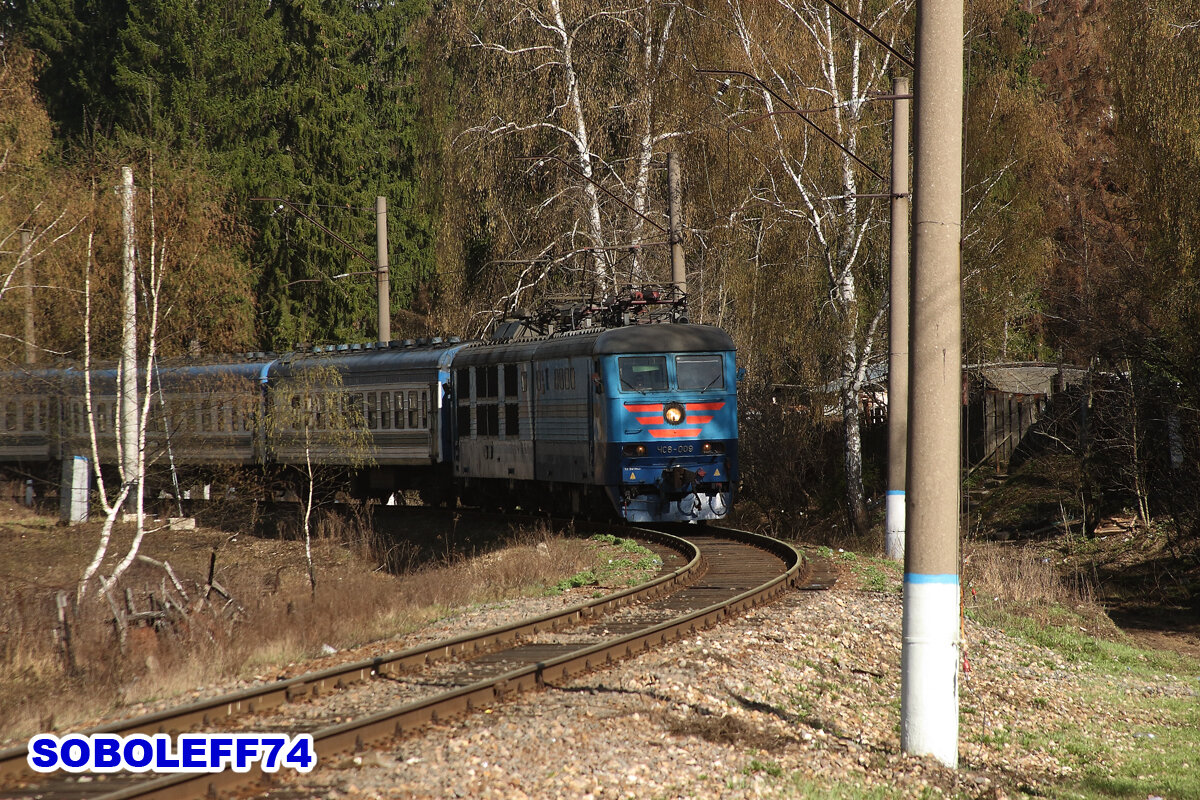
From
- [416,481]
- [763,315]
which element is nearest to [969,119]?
[763,315]

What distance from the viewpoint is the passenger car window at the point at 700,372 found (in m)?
19.2

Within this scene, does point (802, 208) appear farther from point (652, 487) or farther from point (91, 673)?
point (91, 673)

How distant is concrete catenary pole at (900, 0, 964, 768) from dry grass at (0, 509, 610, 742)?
5.06m

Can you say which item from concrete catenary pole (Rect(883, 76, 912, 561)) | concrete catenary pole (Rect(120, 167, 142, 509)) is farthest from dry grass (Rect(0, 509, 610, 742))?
concrete catenary pole (Rect(883, 76, 912, 561))

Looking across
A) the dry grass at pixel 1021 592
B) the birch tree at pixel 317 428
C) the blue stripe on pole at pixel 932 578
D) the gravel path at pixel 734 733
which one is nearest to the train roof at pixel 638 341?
the birch tree at pixel 317 428

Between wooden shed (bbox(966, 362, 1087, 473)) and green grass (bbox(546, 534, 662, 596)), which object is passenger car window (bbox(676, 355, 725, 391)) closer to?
green grass (bbox(546, 534, 662, 596))

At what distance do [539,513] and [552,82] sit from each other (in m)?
11.3

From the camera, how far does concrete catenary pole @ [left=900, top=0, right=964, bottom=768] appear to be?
808 centimetres

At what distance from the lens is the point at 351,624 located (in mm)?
12180

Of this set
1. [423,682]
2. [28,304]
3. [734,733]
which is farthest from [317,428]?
[734,733]

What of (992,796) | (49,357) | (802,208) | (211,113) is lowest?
(992,796)

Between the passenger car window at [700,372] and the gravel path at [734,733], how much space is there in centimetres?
733

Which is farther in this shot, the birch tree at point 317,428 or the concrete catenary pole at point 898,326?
the birch tree at point 317,428

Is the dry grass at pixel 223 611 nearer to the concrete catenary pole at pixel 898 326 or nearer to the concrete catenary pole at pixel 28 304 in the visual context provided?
the concrete catenary pole at pixel 28 304
